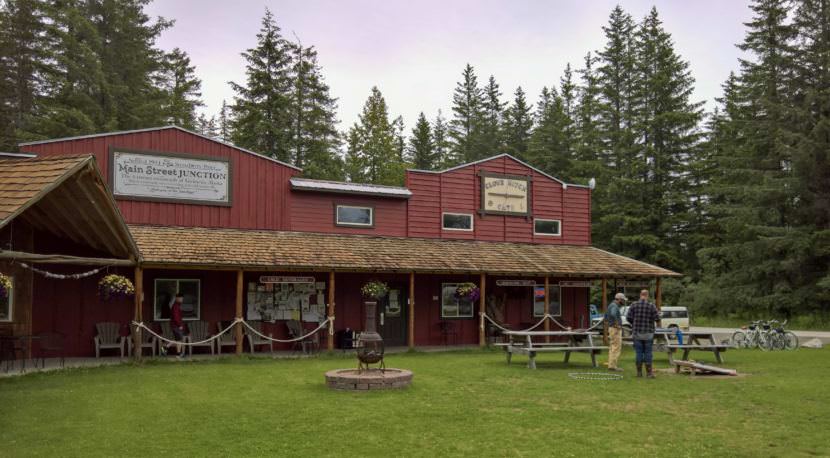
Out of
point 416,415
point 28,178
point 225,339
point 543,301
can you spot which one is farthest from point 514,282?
point 28,178

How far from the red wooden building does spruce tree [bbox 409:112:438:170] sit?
29.4m

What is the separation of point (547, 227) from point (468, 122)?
3089 centimetres

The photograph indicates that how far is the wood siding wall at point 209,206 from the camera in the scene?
1919cm

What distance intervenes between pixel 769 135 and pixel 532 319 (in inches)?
790

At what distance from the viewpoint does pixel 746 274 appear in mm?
37156

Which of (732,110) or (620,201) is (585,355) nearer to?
(620,201)

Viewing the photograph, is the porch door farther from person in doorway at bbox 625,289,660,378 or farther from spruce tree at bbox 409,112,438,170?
spruce tree at bbox 409,112,438,170

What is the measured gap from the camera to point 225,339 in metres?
20.1

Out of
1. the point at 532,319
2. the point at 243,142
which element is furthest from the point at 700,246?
the point at 243,142

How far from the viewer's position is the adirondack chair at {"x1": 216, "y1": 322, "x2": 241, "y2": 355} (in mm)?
19453

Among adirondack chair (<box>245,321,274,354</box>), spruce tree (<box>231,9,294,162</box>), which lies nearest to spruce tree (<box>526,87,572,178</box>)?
spruce tree (<box>231,9,294,162</box>)

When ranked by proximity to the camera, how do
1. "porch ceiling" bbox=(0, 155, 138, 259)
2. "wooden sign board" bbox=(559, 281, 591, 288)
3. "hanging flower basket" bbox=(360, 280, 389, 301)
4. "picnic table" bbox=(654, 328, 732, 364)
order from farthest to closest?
1. "wooden sign board" bbox=(559, 281, 591, 288)
2. "hanging flower basket" bbox=(360, 280, 389, 301)
3. "picnic table" bbox=(654, 328, 732, 364)
4. "porch ceiling" bbox=(0, 155, 138, 259)

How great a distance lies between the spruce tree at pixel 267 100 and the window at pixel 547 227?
58.1 ft

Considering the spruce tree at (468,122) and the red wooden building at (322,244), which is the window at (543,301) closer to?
the red wooden building at (322,244)
